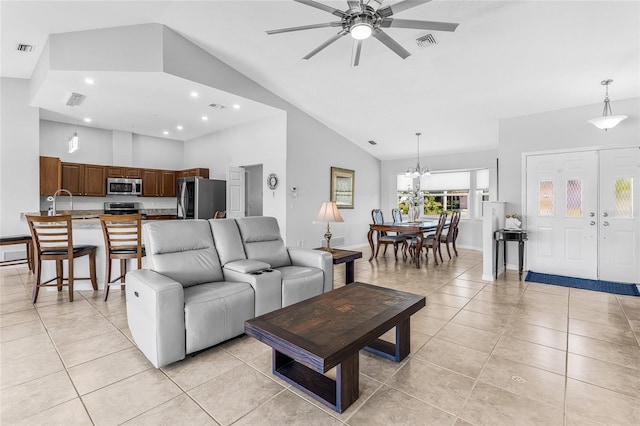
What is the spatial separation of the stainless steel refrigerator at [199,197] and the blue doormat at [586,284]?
20.8ft

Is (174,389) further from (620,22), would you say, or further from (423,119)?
(423,119)

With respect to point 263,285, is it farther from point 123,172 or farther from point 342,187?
point 123,172

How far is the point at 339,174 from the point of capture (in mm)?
7520

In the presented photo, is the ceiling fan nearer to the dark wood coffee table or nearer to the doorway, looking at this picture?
the dark wood coffee table

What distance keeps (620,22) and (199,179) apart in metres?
7.09

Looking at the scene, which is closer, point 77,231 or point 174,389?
point 174,389

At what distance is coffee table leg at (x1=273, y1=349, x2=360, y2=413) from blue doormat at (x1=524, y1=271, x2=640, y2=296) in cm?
417

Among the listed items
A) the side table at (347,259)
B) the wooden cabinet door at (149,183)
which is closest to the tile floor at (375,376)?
the side table at (347,259)

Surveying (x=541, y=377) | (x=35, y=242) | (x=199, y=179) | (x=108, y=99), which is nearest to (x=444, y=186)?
(x=199, y=179)

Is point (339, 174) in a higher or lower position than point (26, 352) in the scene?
higher

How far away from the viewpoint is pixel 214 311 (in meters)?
2.40

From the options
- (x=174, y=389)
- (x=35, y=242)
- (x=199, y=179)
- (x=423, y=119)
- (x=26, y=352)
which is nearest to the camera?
(x=174, y=389)

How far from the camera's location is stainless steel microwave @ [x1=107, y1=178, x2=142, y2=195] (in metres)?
7.02

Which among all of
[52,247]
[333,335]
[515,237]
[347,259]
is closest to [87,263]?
[52,247]
